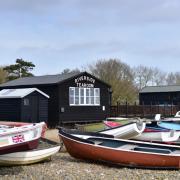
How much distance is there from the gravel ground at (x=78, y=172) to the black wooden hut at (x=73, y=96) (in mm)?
14885

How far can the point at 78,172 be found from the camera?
12633mm

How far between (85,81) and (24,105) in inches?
246

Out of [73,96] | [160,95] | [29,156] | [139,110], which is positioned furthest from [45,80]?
[160,95]

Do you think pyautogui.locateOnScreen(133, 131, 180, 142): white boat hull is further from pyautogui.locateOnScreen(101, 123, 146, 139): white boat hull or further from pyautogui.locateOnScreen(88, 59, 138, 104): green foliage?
pyautogui.locateOnScreen(88, 59, 138, 104): green foliage

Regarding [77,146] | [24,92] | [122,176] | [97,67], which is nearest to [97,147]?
[77,146]

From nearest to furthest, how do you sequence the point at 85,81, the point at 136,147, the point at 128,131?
the point at 136,147, the point at 128,131, the point at 85,81

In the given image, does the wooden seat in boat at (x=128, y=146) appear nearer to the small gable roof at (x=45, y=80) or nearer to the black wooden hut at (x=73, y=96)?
the black wooden hut at (x=73, y=96)

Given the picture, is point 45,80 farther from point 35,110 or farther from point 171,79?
point 171,79

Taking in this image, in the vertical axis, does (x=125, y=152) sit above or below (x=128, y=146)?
below

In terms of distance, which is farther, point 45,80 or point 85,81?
point 85,81

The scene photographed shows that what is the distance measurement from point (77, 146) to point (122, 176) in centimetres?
239

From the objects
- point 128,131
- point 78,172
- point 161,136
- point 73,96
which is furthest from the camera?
point 73,96

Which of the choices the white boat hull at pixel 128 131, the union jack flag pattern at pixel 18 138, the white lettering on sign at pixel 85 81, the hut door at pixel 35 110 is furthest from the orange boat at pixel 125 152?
the white lettering on sign at pixel 85 81

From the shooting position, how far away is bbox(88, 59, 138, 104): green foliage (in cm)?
5347
